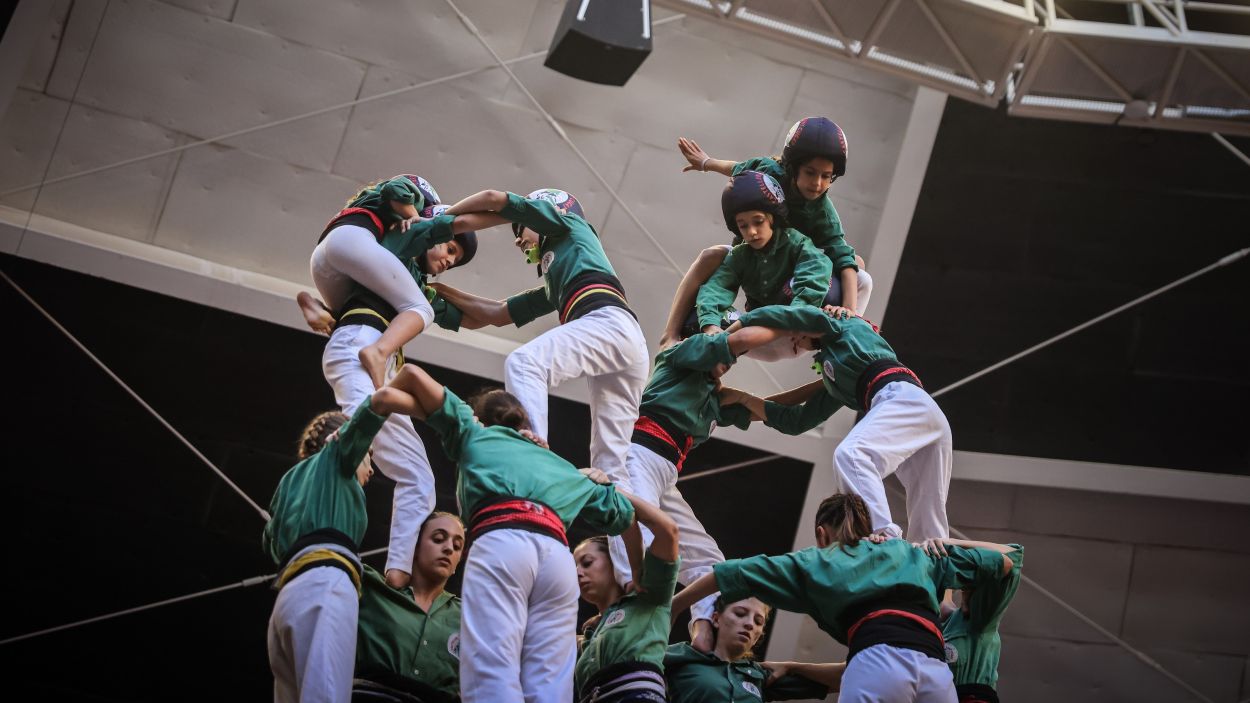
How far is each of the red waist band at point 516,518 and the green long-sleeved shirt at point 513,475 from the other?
2 cm

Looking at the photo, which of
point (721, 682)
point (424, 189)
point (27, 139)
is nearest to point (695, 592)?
point (721, 682)

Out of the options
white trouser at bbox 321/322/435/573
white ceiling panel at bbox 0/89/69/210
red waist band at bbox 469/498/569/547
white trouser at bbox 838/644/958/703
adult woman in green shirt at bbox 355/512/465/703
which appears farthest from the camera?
white ceiling panel at bbox 0/89/69/210

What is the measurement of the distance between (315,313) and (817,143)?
210 centimetres

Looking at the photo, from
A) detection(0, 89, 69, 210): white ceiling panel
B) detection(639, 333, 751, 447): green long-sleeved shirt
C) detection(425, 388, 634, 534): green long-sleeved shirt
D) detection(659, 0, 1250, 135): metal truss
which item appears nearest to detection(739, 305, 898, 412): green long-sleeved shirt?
detection(639, 333, 751, 447): green long-sleeved shirt

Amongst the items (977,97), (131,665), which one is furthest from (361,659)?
(977,97)

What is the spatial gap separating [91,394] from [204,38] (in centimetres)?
211

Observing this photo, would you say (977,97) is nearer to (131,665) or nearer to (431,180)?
(431,180)

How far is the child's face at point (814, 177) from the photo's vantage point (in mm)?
5480

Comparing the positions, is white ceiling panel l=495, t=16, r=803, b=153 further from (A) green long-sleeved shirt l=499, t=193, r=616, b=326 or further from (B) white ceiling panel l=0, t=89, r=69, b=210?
(B) white ceiling panel l=0, t=89, r=69, b=210

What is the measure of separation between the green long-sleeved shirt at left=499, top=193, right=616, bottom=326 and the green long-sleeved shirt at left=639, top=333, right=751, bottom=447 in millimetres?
423

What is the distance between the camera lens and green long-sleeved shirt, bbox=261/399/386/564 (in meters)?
4.18

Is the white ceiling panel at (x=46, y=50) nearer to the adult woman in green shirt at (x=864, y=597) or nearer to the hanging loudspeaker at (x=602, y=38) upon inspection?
the hanging loudspeaker at (x=602, y=38)

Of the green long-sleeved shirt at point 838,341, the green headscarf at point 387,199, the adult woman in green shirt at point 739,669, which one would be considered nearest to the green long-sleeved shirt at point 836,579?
the adult woman in green shirt at point 739,669

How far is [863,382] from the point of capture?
512cm
